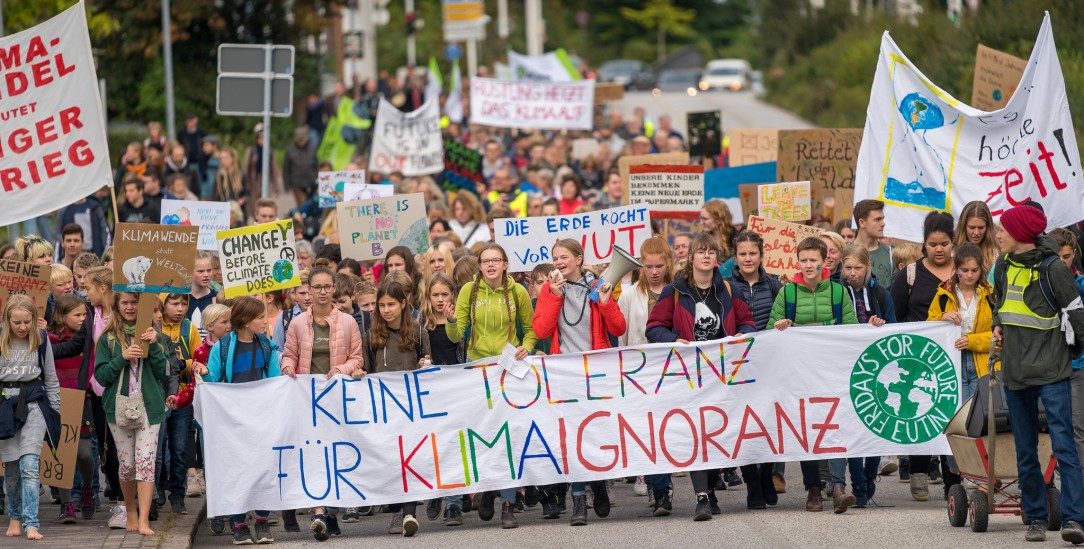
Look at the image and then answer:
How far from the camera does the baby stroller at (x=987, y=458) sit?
9180 mm

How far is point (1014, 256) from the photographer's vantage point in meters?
8.99

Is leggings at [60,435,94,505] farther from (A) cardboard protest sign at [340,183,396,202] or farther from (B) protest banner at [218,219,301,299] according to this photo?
(A) cardboard protest sign at [340,183,396,202]

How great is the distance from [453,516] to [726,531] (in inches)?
71.5

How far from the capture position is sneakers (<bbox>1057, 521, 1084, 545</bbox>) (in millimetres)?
8617

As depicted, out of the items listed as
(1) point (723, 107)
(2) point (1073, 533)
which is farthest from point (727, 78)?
(2) point (1073, 533)

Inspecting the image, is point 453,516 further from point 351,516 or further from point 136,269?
point 136,269

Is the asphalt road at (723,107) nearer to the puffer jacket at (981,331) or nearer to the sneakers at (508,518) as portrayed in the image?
the puffer jacket at (981,331)

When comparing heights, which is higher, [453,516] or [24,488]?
[24,488]

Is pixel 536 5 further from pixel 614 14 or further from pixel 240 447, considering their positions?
pixel 240 447

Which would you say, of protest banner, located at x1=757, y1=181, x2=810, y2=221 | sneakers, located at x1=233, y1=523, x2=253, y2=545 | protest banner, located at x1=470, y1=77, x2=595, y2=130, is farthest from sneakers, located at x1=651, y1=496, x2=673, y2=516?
protest banner, located at x1=470, y1=77, x2=595, y2=130

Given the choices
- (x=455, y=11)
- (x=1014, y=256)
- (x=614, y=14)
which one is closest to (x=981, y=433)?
(x=1014, y=256)

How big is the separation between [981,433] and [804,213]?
5.38 meters

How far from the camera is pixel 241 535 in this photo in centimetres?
1012

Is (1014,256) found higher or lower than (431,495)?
higher
